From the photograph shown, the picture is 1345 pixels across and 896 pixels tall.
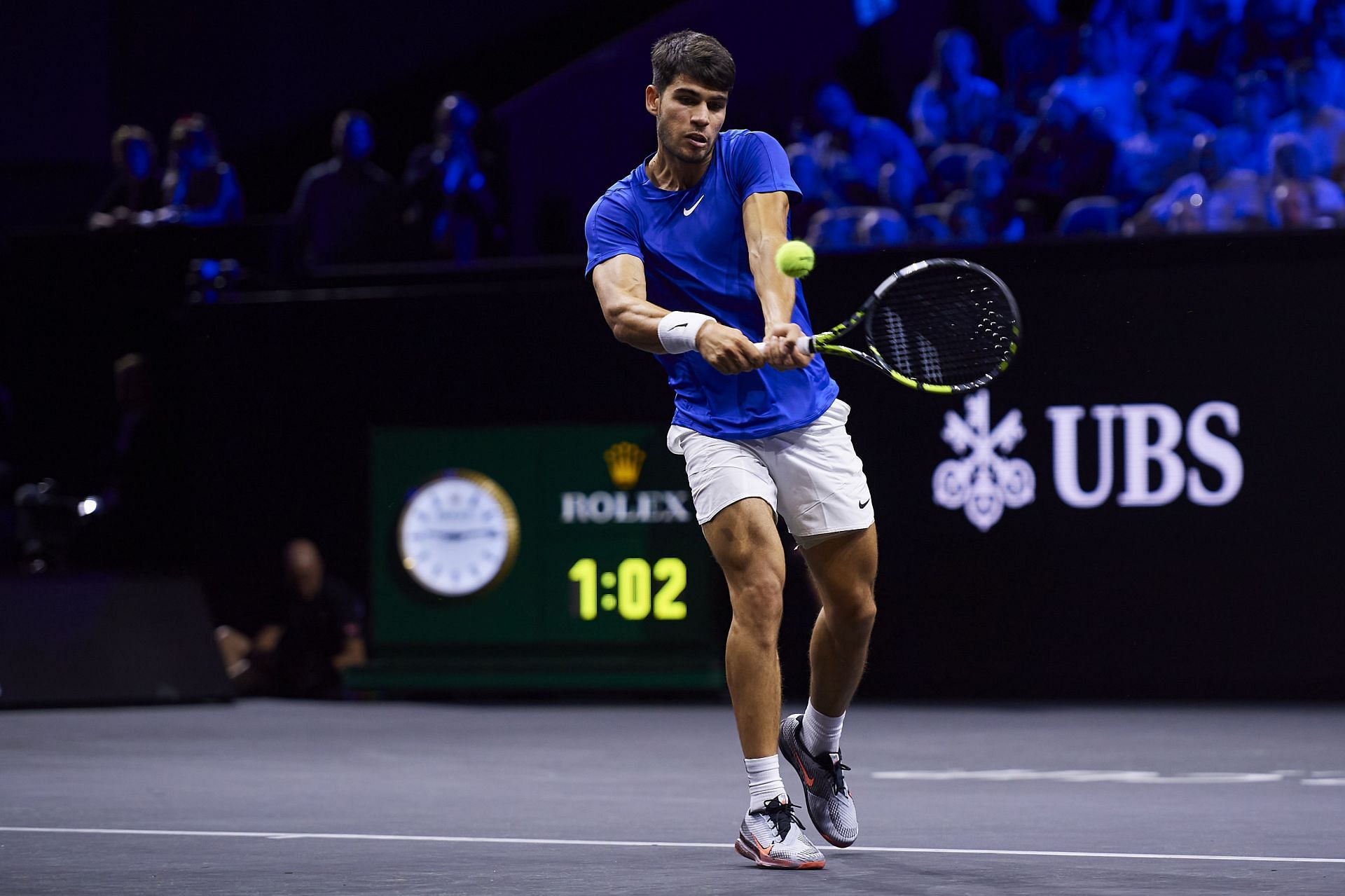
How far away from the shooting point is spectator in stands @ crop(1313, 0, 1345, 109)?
10.1m

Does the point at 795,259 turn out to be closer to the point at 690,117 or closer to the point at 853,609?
the point at 690,117

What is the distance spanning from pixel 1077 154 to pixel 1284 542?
2.19m

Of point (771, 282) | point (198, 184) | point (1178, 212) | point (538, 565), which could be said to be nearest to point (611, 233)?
point (771, 282)

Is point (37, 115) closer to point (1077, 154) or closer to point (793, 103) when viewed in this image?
point (793, 103)

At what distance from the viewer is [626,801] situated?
6.05m

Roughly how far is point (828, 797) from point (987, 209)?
19.1ft

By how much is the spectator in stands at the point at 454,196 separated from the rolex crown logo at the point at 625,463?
5.91 ft

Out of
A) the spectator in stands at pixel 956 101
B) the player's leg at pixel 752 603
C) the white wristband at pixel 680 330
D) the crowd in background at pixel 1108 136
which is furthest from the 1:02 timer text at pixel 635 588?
the white wristband at pixel 680 330

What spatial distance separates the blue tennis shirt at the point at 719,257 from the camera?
4.82 m

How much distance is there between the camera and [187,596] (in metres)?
10.2

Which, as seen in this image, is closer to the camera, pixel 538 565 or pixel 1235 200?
pixel 1235 200

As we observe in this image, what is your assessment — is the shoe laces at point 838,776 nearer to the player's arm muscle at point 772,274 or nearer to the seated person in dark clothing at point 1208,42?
the player's arm muscle at point 772,274

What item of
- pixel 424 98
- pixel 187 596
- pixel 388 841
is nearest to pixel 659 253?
pixel 388 841

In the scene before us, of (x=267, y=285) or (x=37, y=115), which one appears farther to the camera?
(x=37, y=115)
